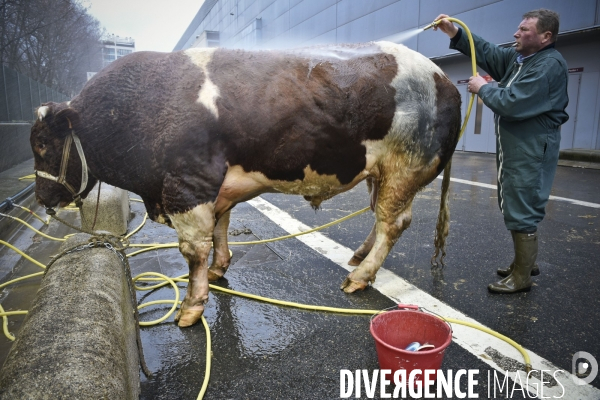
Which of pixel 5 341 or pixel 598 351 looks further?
pixel 5 341

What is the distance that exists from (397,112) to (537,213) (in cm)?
142

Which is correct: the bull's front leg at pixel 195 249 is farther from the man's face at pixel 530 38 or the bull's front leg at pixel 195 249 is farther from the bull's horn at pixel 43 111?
the man's face at pixel 530 38

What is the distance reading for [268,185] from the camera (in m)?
3.14

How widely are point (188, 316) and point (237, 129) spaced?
135 cm

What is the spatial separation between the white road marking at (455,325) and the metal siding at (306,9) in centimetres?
1994

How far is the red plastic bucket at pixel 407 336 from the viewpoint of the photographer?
210 cm

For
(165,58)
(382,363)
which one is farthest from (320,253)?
(165,58)

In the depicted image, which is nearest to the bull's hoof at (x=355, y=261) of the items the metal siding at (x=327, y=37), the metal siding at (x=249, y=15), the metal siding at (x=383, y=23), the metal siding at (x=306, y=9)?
the metal siding at (x=383, y=23)

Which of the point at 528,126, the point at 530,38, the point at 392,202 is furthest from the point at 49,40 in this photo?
the point at 528,126

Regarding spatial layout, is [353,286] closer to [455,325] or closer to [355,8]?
[455,325]

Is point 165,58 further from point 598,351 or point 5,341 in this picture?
point 598,351

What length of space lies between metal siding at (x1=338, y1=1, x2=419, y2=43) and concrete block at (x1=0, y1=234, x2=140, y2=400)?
16951 millimetres

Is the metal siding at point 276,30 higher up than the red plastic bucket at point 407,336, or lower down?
higher up

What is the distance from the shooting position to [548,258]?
4.07 m
